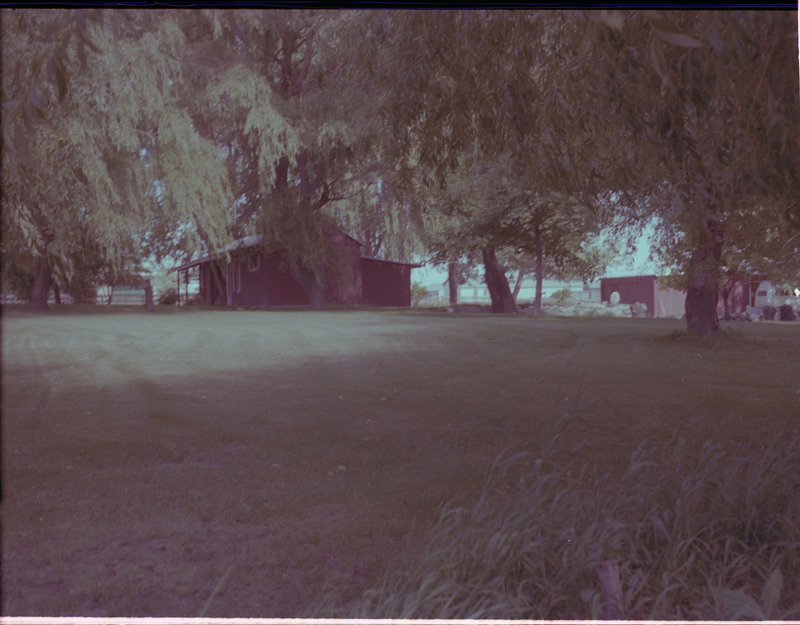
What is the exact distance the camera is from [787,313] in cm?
325

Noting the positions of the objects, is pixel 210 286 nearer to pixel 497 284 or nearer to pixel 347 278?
pixel 347 278

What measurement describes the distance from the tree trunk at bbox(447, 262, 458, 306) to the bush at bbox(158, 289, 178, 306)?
140 cm

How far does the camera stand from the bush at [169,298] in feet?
10.3

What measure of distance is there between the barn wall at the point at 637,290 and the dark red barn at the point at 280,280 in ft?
3.76

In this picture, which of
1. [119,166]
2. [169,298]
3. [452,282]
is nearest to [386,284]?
[452,282]

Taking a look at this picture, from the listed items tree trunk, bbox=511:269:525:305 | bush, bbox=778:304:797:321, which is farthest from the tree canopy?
bush, bbox=778:304:797:321

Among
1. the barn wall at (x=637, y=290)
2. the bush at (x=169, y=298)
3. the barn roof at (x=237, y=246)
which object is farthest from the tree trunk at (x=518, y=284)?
the bush at (x=169, y=298)

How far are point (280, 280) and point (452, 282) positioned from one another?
3.12ft

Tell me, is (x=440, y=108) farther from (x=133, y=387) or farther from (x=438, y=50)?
(x=133, y=387)

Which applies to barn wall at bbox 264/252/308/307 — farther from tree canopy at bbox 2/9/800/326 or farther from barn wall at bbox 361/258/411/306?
barn wall at bbox 361/258/411/306

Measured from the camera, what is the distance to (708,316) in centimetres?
366

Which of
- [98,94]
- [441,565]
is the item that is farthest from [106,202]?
[441,565]

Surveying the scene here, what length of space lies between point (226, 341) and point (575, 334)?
236cm

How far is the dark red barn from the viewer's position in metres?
3.32
